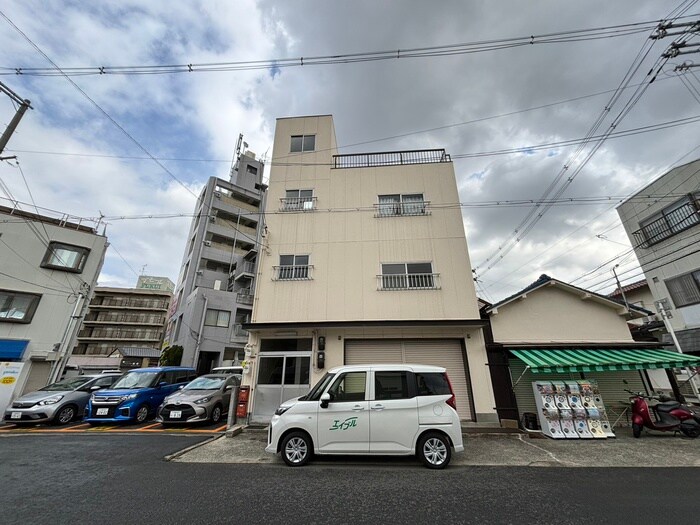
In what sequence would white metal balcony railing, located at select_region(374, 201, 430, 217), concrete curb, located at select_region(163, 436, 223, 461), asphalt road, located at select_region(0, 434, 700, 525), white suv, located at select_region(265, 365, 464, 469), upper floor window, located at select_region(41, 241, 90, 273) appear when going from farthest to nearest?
upper floor window, located at select_region(41, 241, 90, 273) → white metal balcony railing, located at select_region(374, 201, 430, 217) → concrete curb, located at select_region(163, 436, 223, 461) → white suv, located at select_region(265, 365, 464, 469) → asphalt road, located at select_region(0, 434, 700, 525)

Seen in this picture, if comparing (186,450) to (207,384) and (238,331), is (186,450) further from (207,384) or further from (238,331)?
(238,331)

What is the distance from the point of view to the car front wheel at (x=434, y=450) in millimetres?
5289

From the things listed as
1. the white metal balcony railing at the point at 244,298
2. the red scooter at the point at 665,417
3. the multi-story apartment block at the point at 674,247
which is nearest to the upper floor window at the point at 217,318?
the white metal balcony railing at the point at 244,298

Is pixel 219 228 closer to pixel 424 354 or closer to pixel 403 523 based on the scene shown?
pixel 424 354

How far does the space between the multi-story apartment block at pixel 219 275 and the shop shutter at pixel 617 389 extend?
21441 mm

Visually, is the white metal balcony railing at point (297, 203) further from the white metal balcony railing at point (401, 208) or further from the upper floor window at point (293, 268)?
the white metal balcony railing at point (401, 208)

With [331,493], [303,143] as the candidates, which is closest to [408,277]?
[331,493]

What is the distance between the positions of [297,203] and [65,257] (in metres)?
15.2

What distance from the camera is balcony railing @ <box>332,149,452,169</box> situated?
42.1 feet

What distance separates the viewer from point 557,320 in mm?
9766

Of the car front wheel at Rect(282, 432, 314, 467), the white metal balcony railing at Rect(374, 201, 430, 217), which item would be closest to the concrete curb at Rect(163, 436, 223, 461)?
the car front wheel at Rect(282, 432, 314, 467)

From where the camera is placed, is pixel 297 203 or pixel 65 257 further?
pixel 65 257

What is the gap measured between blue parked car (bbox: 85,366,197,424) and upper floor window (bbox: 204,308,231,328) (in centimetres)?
1329

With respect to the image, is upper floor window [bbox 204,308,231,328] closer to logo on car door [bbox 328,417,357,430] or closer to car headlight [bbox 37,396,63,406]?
car headlight [bbox 37,396,63,406]
